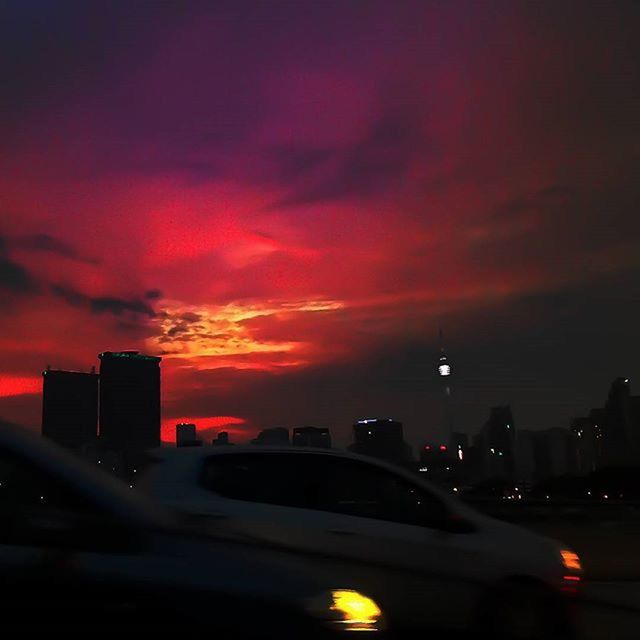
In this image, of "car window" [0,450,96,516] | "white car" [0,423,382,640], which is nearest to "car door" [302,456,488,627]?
"white car" [0,423,382,640]

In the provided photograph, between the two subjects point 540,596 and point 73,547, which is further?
point 540,596

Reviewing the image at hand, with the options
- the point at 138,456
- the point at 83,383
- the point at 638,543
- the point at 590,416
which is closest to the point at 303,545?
the point at 138,456

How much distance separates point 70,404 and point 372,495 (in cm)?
5982

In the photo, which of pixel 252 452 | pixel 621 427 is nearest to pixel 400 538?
pixel 252 452

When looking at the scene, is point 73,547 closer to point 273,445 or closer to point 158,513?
point 158,513

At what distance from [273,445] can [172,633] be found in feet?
15.0

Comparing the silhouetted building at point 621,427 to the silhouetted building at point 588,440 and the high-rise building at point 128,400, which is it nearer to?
the silhouetted building at point 588,440

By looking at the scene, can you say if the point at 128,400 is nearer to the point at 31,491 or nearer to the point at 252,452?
the point at 252,452

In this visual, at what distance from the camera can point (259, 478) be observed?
718 cm

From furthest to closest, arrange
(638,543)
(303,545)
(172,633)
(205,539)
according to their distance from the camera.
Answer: (638,543) < (303,545) < (205,539) < (172,633)

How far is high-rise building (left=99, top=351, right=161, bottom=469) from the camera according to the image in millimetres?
63812

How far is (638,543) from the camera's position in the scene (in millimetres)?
14188

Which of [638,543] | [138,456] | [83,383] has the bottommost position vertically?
[638,543]

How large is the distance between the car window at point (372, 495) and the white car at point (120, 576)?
3.95 meters
